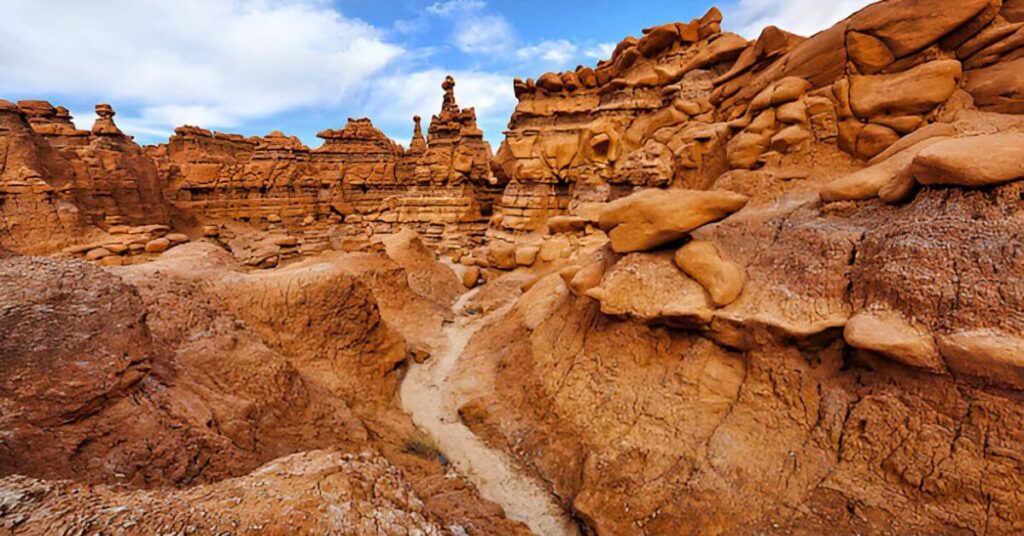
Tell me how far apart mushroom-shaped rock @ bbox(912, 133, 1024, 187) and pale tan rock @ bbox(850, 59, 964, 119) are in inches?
105

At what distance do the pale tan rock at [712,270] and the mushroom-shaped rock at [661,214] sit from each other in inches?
14.3

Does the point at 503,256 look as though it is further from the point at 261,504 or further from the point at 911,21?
the point at 261,504

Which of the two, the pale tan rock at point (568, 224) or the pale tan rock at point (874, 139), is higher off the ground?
the pale tan rock at point (874, 139)

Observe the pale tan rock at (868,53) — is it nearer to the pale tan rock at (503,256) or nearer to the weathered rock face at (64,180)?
the pale tan rock at (503,256)

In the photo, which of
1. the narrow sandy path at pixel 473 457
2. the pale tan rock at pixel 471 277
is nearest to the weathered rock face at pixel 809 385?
the narrow sandy path at pixel 473 457

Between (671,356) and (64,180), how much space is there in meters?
22.3

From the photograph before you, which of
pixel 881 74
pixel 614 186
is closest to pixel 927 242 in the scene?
pixel 881 74

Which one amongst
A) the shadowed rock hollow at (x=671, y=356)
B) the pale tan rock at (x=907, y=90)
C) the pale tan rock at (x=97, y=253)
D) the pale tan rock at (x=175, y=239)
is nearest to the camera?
the shadowed rock hollow at (x=671, y=356)

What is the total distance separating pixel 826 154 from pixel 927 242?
402 cm

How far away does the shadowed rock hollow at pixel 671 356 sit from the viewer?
336 centimetres

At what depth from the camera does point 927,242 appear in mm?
4449

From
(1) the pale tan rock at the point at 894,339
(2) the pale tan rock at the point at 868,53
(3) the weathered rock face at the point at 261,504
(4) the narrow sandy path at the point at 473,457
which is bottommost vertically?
(4) the narrow sandy path at the point at 473,457

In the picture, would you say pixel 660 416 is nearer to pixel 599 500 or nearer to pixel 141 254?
pixel 599 500

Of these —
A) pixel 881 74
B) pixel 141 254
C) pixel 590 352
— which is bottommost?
pixel 590 352
